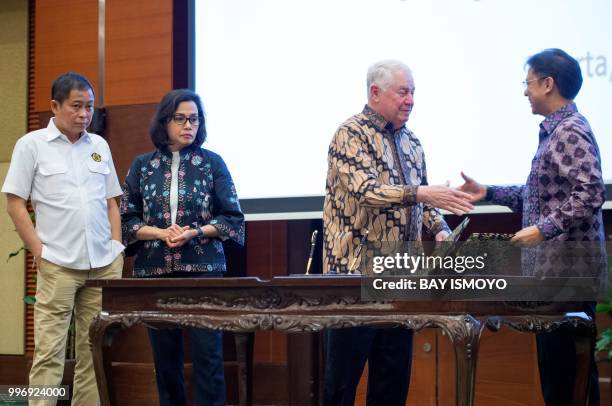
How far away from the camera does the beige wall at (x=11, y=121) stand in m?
5.64

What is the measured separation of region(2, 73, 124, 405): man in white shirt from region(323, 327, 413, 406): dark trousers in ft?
3.95

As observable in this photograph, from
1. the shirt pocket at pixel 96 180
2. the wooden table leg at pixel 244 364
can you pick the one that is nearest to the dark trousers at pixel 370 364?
the wooden table leg at pixel 244 364

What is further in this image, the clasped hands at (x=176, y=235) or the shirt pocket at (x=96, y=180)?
the shirt pocket at (x=96, y=180)

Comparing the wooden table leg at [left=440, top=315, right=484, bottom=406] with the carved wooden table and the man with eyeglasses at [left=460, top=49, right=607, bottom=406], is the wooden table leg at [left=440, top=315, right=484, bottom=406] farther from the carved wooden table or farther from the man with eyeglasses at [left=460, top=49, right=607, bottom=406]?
the man with eyeglasses at [left=460, top=49, right=607, bottom=406]

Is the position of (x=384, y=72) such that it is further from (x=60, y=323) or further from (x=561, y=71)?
(x=60, y=323)

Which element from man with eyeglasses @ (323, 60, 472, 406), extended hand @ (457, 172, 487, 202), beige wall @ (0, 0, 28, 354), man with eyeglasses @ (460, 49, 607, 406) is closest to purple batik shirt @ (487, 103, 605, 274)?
man with eyeglasses @ (460, 49, 607, 406)

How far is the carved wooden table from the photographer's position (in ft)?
7.26

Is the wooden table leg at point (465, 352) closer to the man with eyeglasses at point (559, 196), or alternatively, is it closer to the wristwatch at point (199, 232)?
the man with eyeglasses at point (559, 196)

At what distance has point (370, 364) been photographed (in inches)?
110

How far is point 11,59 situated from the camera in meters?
5.79

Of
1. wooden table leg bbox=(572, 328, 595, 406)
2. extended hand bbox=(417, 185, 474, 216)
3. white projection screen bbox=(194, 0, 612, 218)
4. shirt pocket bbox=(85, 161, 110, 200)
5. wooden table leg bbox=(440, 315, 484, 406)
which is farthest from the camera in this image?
white projection screen bbox=(194, 0, 612, 218)

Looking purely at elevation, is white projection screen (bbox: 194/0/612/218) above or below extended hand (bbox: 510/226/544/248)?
above

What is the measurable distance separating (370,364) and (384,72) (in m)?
0.95

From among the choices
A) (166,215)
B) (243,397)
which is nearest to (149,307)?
(243,397)
